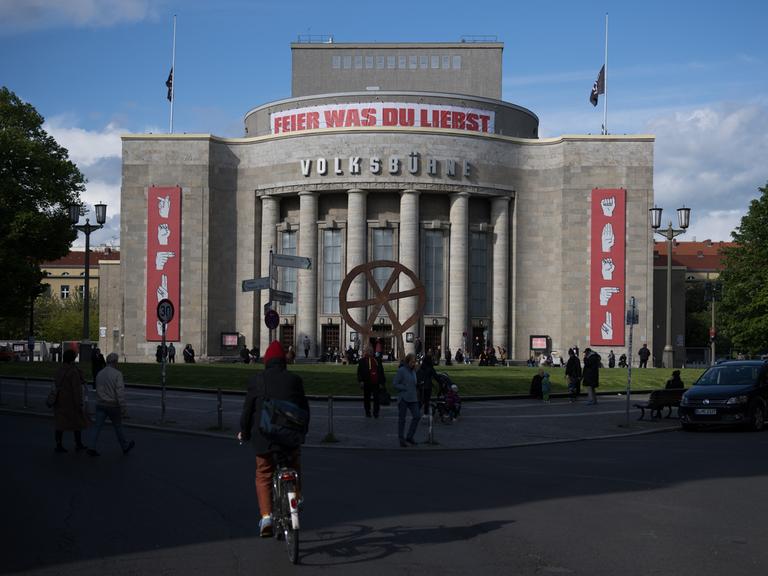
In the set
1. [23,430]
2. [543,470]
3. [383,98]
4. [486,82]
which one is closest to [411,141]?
[383,98]

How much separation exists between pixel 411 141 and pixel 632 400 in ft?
130

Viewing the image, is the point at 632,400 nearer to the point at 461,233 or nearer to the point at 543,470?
the point at 543,470

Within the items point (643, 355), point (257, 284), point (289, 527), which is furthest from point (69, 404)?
point (643, 355)

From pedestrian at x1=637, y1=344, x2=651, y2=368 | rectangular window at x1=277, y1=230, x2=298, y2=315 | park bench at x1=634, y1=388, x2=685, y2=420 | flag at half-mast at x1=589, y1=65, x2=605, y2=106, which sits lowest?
pedestrian at x1=637, y1=344, x2=651, y2=368

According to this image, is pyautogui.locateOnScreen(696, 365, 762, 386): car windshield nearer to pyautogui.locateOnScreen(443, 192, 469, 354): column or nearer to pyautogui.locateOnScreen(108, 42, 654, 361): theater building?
pyautogui.locateOnScreen(108, 42, 654, 361): theater building

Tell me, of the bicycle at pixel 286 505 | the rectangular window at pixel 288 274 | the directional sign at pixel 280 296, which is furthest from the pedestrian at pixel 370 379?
the rectangular window at pixel 288 274

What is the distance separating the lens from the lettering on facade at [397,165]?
73.0 metres

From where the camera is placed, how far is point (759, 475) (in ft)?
52.4

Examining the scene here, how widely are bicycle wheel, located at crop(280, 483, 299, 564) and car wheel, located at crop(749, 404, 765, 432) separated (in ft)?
59.8

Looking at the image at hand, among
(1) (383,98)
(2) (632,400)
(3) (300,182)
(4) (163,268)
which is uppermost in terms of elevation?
(1) (383,98)

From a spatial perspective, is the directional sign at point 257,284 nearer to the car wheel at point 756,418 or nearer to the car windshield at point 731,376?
the car windshield at point 731,376

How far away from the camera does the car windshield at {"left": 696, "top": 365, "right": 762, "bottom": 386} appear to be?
26031mm

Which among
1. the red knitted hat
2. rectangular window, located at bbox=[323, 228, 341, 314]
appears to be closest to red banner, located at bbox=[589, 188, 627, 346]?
rectangular window, located at bbox=[323, 228, 341, 314]

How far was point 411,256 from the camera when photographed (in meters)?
73.0
